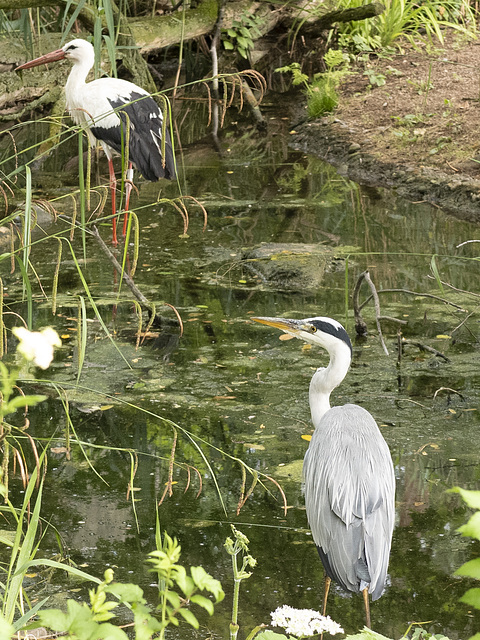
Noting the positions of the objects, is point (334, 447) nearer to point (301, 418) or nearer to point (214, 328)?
point (301, 418)

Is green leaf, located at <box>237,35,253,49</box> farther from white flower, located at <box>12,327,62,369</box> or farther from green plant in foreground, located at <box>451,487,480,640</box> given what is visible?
green plant in foreground, located at <box>451,487,480,640</box>

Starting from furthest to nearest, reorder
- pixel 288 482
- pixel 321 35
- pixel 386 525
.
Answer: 1. pixel 321 35
2. pixel 288 482
3. pixel 386 525

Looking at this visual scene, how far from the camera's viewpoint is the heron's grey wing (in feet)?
8.34

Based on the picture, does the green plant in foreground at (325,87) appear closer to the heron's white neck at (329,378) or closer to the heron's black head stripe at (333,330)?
the heron's black head stripe at (333,330)

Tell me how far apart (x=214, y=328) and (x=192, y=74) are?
8.40 m

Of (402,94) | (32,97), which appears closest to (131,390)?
(32,97)

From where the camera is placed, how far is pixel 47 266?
621 centimetres

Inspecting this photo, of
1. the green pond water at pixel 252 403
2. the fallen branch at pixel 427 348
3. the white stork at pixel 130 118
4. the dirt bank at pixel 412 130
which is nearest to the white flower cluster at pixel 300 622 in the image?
the green pond water at pixel 252 403

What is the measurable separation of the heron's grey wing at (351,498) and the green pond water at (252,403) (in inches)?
Result: 12.7

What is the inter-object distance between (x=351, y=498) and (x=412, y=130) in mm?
7250

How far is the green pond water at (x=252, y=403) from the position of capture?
298 centimetres

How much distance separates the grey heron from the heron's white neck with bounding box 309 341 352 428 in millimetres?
228

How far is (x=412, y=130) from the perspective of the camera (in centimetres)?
923

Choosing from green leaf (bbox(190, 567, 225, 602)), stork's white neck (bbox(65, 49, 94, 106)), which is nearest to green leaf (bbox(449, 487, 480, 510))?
green leaf (bbox(190, 567, 225, 602))
